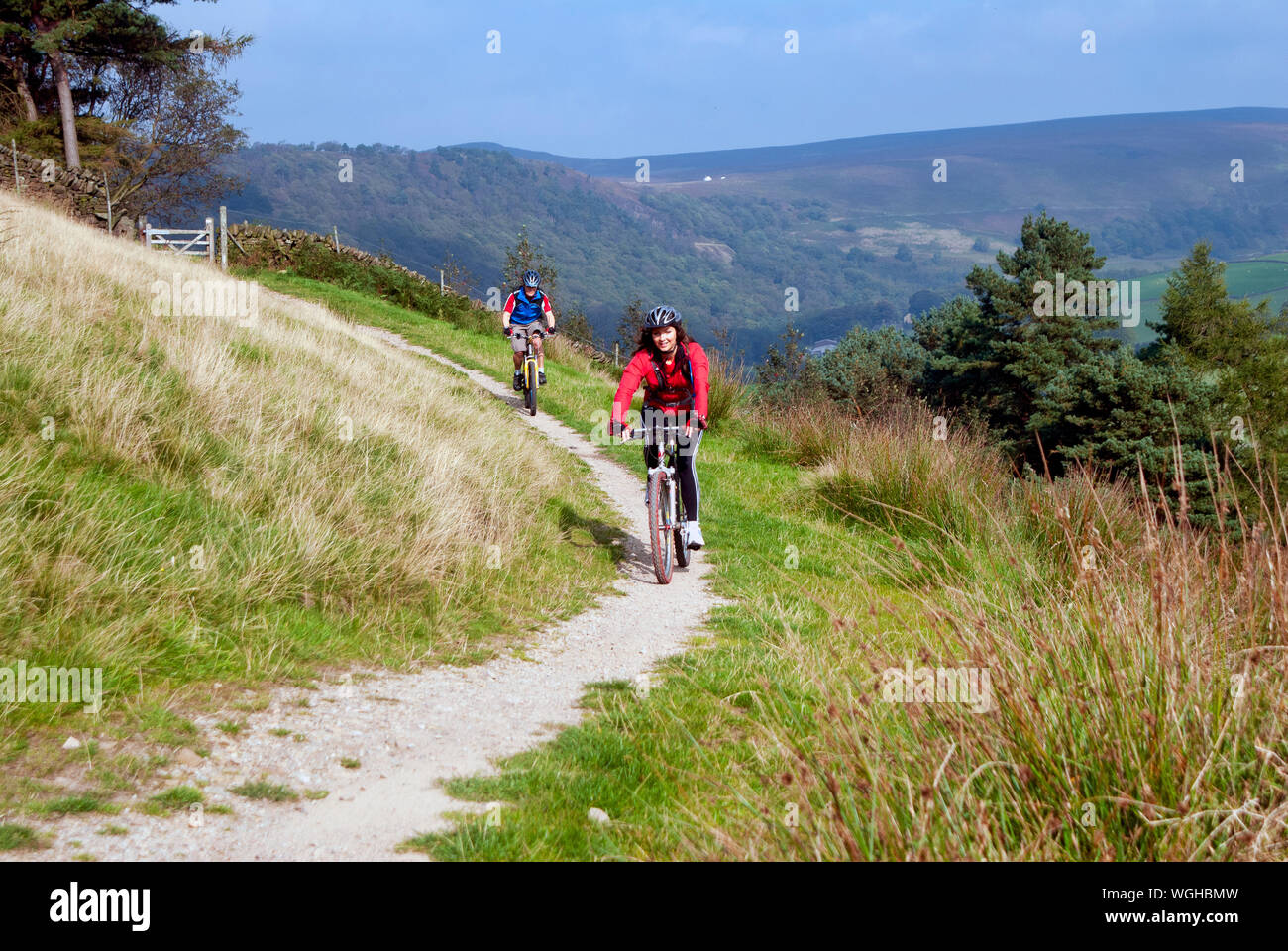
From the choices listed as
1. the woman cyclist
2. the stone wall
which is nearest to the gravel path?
the woman cyclist

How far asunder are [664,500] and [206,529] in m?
3.36

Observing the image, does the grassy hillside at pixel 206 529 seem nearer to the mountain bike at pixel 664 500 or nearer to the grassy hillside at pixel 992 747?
the mountain bike at pixel 664 500

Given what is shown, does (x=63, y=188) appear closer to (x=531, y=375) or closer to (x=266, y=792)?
(x=531, y=375)

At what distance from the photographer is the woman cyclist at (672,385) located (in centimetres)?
688

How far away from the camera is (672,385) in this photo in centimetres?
718

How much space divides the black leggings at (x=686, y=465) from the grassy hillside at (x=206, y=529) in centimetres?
86

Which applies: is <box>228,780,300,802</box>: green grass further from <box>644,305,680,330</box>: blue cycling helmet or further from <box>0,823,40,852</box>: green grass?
<box>644,305,680,330</box>: blue cycling helmet

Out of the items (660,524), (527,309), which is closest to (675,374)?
(660,524)

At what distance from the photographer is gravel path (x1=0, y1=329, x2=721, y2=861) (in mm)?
3201

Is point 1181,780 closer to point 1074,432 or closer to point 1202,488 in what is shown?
point 1202,488
